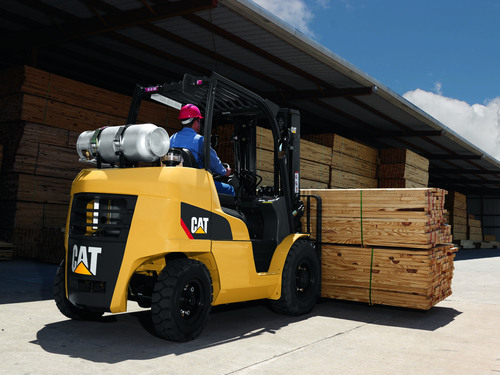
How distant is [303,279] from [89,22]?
6675 mm

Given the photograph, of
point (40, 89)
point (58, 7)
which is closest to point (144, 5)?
point (58, 7)

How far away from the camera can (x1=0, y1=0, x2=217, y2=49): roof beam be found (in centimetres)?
868

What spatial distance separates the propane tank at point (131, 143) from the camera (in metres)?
4.30

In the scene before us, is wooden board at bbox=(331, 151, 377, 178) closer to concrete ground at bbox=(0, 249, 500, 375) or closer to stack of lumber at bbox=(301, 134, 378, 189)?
stack of lumber at bbox=(301, 134, 378, 189)

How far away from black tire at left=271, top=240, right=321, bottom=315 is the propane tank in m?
2.00

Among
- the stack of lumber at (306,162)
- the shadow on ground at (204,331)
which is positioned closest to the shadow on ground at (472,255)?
the stack of lumber at (306,162)

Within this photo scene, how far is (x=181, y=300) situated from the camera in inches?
170

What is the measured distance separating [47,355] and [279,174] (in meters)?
3.34

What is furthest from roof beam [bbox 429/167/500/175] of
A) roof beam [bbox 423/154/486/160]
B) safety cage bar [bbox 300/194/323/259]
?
safety cage bar [bbox 300/194/323/259]

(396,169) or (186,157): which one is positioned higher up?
(396,169)

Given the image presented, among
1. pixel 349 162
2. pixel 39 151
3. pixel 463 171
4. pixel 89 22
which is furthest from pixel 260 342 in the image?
pixel 463 171

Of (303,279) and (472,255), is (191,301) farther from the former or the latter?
(472,255)

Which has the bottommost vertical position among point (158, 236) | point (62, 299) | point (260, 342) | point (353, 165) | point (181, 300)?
point (260, 342)

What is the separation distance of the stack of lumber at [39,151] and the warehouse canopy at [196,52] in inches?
44.4
